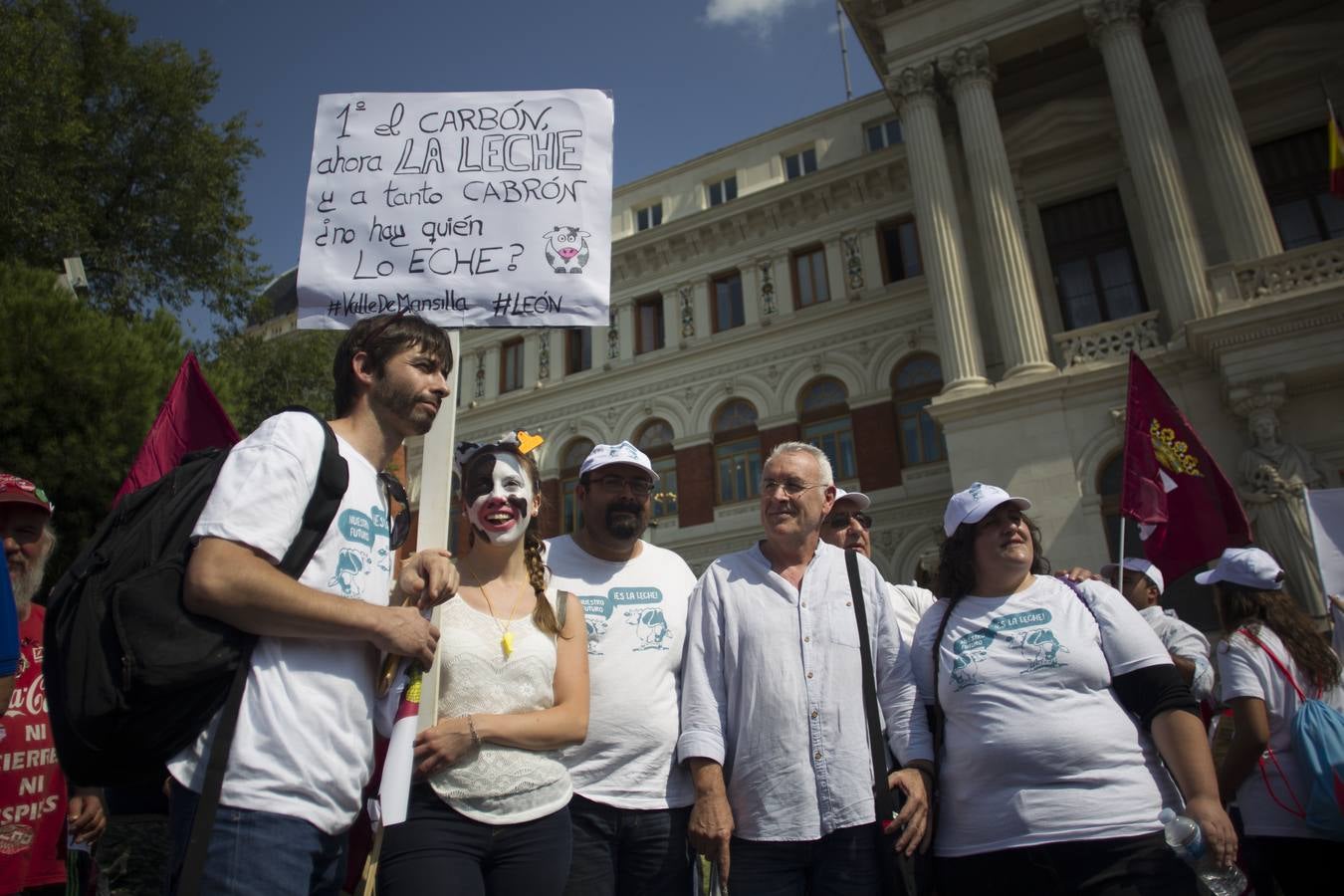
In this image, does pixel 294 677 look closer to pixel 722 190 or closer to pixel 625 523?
pixel 625 523

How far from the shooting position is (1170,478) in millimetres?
6984

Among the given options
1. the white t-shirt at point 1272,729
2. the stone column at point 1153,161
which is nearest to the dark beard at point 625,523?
the white t-shirt at point 1272,729

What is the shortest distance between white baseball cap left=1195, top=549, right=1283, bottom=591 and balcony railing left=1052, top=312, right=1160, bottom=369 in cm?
1071

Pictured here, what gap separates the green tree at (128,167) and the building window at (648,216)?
9.49 metres

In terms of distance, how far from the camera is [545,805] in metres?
2.43

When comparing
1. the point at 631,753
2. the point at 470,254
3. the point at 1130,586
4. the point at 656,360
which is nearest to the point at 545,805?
the point at 631,753

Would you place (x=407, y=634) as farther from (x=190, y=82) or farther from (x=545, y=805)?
(x=190, y=82)

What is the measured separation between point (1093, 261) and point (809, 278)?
5968 mm

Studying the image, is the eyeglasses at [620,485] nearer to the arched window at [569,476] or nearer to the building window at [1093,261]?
the building window at [1093,261]

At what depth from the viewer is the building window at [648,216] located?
22.2 metres

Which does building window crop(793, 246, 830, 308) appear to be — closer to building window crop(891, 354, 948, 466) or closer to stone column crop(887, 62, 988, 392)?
building window crop(891, 354, 948, 466)

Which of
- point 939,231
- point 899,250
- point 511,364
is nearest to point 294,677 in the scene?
point 939,231

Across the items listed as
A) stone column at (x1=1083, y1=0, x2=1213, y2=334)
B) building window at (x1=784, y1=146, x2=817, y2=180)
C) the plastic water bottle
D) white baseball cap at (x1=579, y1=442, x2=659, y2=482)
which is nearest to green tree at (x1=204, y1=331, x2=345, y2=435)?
building window at (x1=784, y1=146, x2=817, y2=180)

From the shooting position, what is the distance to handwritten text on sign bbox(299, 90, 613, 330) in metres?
3.16
